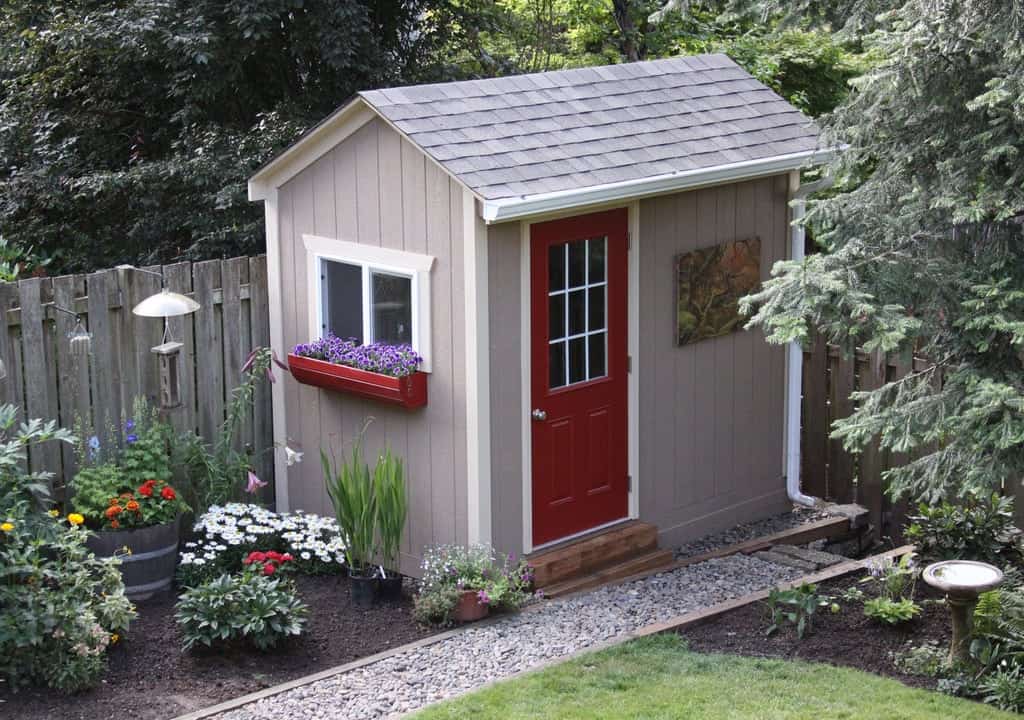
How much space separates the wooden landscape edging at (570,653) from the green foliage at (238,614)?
11.3 inches

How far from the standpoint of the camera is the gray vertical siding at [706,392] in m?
8.25

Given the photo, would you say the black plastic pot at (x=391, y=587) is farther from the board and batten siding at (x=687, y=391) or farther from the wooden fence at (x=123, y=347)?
the wooden fence at (x=123, y=347)

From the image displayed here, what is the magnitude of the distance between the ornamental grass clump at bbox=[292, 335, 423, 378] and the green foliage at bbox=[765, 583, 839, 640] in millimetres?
2358

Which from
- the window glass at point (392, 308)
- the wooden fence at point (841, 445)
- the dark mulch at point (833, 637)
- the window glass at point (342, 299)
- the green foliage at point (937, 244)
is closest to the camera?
the green foliage at point (937, 244)

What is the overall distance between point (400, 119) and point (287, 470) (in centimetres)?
255

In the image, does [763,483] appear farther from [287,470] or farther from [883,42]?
[883,42]

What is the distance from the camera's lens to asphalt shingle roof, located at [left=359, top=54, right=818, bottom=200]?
23.8ft

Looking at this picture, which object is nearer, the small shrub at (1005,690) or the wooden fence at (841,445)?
the small shrub at (1005,690)

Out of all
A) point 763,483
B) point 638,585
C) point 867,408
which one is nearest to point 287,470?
point 638,585

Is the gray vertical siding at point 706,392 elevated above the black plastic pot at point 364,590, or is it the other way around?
the gray vertical siding at point 706,392

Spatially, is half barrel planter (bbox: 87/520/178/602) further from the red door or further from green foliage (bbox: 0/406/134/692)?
the red door

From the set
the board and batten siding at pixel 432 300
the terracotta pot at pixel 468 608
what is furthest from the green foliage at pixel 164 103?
the terracotta pot at pixel 468 608

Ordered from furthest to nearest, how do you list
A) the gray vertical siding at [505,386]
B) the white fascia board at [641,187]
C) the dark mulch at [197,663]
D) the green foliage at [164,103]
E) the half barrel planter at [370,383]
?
the green foliage at [164,103], the half barrel planter at [370,383], the gray vertical siding at [505,386], the white fascia board at [641,187], the dark mulch at [197,663]

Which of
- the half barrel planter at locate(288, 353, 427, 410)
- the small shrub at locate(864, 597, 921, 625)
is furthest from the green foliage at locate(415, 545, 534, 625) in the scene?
the small shrub at locate(864, 597, 921, 625)
